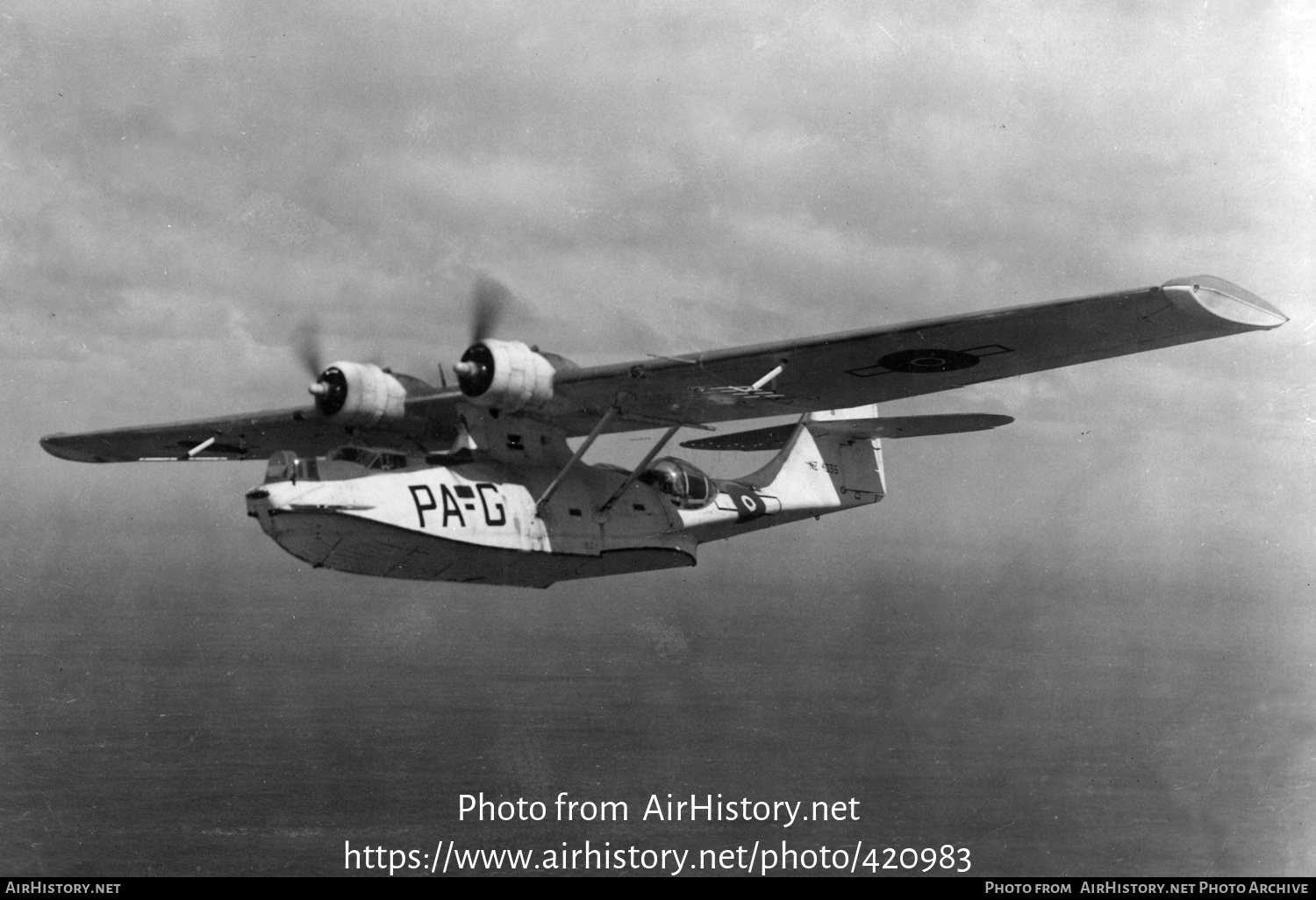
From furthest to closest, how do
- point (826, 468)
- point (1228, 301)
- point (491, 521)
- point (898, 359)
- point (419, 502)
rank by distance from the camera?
point (826, 468)
point (491, 521)
point (419, 502)
point (898, 359)
point (1228, 301)

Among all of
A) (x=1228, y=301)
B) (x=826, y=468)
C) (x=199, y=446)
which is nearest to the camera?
(x=1228, y=301)

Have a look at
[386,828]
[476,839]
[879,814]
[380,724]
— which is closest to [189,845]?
[386,828]

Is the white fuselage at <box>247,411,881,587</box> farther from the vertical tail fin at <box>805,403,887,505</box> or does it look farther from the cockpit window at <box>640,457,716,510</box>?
the vertical tail fin at <box>805,403,887,505</box>

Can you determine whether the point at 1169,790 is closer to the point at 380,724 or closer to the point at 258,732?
the point at 380,724

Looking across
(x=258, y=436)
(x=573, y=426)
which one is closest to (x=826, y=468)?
(x=573, y=426)

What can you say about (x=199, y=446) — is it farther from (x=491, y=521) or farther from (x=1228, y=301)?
(x=1228, y=301)

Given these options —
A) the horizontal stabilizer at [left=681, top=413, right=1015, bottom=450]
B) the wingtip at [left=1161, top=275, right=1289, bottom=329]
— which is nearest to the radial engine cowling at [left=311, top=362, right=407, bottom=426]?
the horizontal stabilizer at [left=681, top=413, right=1015, bottom=450]
